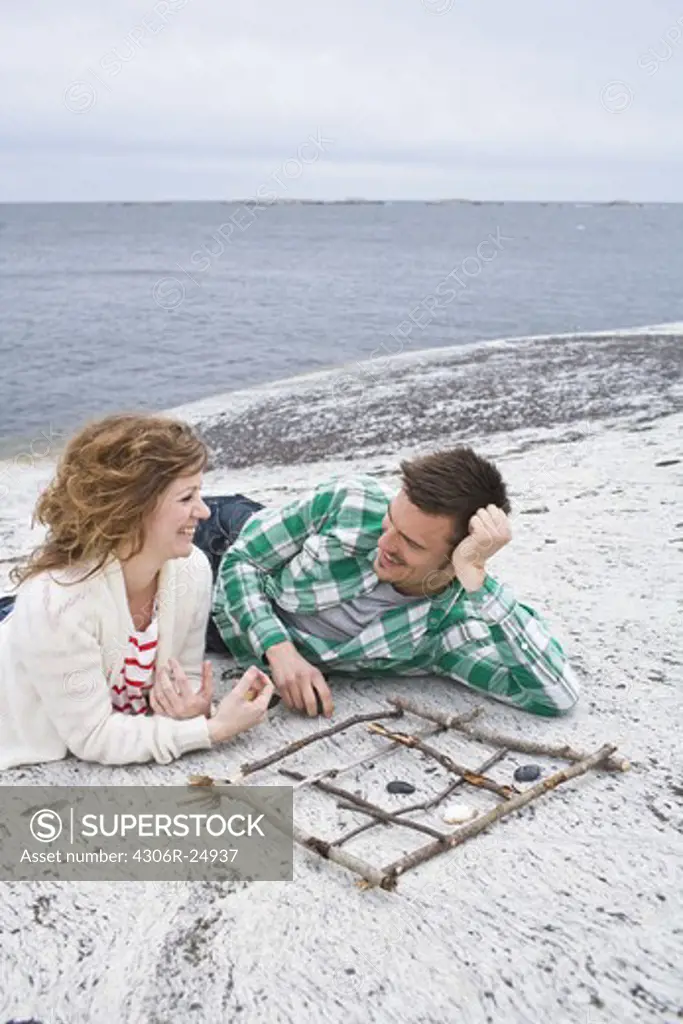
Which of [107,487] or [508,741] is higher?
[107,487]

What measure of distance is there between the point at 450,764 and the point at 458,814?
27 centimetres

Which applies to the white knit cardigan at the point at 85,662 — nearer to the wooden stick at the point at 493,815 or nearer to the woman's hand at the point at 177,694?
the woman's hand at the point at 177,694

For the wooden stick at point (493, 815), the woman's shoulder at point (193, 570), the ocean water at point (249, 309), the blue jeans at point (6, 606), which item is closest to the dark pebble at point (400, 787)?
the wooden stick at point (493, 815)

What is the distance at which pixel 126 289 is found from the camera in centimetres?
4691

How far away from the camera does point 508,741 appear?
13.4 ft

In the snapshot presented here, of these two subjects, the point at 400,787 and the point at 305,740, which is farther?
the point at 305,740

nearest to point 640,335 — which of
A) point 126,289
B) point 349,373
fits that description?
point 349,373

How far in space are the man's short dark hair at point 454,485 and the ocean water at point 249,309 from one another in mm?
12564

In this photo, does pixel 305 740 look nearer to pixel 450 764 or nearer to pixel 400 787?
pixel 400 787

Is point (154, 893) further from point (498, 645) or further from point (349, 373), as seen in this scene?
point (349, 373)

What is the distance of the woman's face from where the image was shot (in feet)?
12.3

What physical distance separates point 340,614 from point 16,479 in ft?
27.4

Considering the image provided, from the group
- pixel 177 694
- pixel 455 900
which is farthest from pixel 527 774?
pixel 177 694

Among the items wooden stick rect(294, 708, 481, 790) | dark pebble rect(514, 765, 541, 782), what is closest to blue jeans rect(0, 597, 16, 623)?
wooden stick rect(294, 708, 481, 790)
